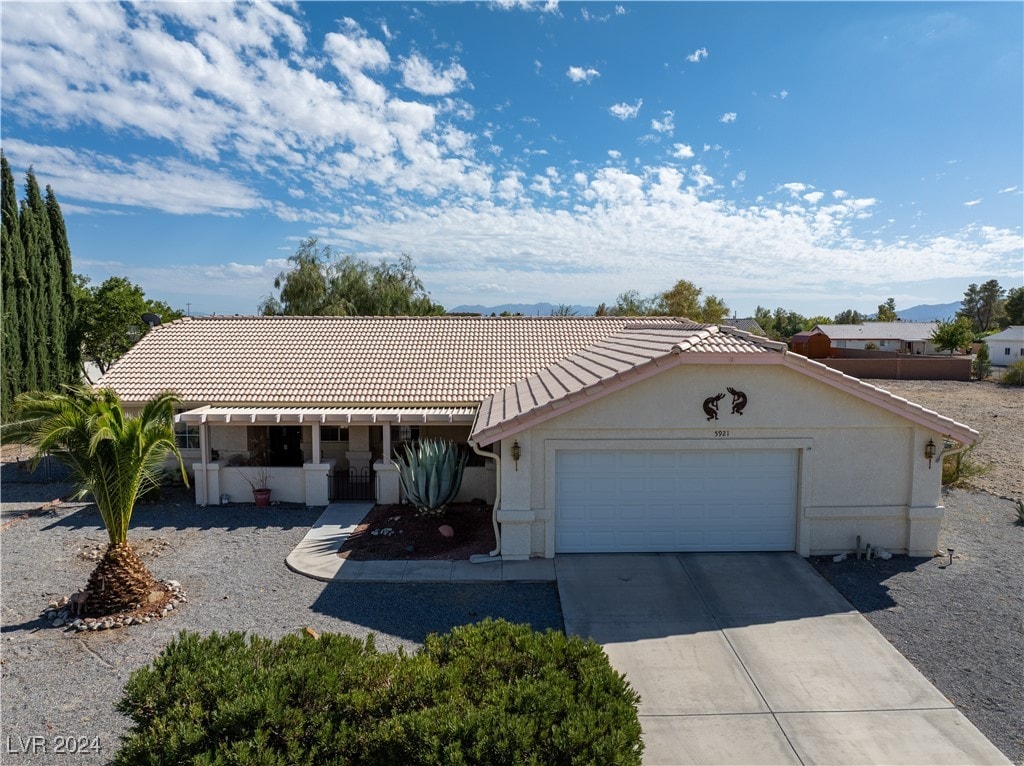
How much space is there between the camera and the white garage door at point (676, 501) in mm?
11344

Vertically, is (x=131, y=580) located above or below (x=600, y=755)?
below

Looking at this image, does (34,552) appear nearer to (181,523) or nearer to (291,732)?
(181,523)

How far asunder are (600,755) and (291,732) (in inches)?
94.7

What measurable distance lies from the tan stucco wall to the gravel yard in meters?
0.82

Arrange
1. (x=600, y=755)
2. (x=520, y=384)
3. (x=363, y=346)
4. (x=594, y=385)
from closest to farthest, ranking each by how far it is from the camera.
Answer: (x=600, y=755)
(x=594, y=385)
(x=520, y=384)
(x=363, y=346)

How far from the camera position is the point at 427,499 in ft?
42.0

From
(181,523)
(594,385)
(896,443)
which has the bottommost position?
(181,523)

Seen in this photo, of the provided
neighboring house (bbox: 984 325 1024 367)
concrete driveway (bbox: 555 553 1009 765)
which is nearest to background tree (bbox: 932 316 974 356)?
neighboring house (bbox: 984 325 1024 367)

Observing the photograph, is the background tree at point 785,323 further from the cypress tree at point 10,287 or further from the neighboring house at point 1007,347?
the cypress tree at point 10,287

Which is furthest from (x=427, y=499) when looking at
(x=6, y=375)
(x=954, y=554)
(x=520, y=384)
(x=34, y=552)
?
(x=6, y=375)

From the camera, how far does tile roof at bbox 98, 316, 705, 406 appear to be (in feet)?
53.9

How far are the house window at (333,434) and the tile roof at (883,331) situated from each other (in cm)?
6504

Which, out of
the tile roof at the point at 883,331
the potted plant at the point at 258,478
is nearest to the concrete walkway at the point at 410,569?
the potted plant at the point at 258,478

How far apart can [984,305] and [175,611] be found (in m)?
135
